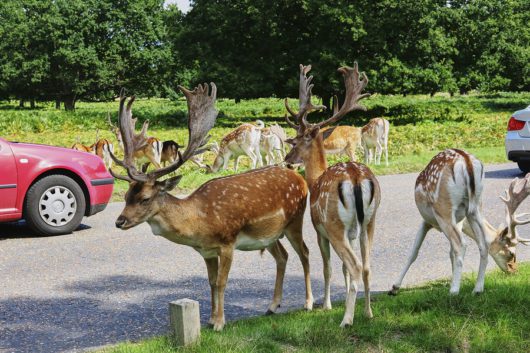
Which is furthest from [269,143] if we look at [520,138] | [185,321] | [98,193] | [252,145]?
[185,321]

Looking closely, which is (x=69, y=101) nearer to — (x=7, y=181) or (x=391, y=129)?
(x=391, y=129)

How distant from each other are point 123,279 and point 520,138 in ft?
34.3

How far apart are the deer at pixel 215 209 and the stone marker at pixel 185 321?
646mm

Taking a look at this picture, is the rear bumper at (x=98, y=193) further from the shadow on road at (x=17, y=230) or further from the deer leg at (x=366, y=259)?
the deer leg at (x=366, y=259)

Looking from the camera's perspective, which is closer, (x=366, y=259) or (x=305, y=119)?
(x=366, y=259)

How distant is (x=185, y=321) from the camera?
482 centimetres

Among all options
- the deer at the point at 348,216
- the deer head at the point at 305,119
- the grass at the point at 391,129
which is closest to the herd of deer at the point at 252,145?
the grass at the point at 391,129

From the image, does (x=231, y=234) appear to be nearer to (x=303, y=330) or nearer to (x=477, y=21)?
(x=303, y=330)

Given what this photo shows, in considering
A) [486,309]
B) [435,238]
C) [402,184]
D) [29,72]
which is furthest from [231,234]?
[29,72]

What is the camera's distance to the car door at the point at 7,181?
31.0ft

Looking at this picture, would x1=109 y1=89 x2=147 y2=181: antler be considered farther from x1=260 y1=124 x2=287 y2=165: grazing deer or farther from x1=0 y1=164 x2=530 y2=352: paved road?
x1=260 y1=124 x2=287 y2=165: grazing deer

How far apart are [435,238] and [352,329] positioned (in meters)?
4.54

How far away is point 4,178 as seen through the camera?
9.45 metres

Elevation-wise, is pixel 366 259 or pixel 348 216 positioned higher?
pixel 348 216
